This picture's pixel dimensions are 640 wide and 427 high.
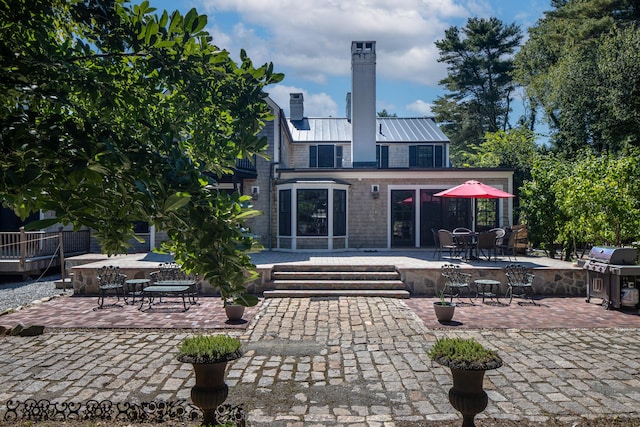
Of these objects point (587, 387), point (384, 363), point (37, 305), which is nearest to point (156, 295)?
point (37, 305)

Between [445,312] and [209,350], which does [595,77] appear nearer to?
[445,312]

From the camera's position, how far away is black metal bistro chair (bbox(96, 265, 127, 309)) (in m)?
9.79

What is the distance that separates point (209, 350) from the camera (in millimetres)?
3930

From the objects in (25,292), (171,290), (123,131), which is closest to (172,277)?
(171,290)

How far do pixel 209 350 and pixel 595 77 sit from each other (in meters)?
22.5

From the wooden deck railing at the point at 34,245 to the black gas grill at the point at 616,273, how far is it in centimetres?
1370

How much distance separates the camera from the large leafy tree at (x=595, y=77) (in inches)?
740

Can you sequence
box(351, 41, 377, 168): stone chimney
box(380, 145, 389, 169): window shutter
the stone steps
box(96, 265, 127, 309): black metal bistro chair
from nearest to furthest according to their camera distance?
box(96, 265, 127, 309): black metal bistro chair, the stone steps, box(351, 41, 377, 168): stone chimney, box(380, 145, 389, 169): window shutter

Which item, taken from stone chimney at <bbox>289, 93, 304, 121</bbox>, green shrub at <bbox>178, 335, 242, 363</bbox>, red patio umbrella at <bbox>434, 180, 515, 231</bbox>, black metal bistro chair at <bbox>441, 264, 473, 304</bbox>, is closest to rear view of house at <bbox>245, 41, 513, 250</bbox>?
red patio umbrella at <bbox>434, 180, 515, 231</bbox>

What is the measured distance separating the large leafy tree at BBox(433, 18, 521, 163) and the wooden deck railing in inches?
1138

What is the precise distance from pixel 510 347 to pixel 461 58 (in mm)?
33392

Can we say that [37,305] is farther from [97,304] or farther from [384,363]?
[384,363]

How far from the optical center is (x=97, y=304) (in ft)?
32.3

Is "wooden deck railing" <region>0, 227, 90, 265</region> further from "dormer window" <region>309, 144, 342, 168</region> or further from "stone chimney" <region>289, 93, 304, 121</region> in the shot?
"stone chimney" <region>289, 93, 304, 121</region>
